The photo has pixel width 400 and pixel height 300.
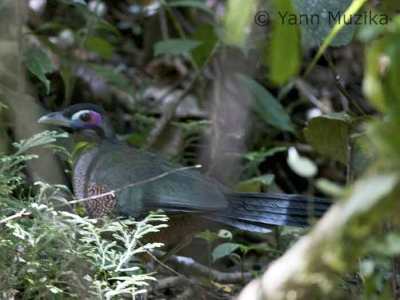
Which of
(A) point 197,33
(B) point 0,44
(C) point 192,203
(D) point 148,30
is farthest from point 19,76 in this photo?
(D) point 148,30

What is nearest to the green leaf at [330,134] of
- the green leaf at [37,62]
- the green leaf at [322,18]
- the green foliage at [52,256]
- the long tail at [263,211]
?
the green leaf at [322,18]

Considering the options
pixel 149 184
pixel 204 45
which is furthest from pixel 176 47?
pixel 149 184

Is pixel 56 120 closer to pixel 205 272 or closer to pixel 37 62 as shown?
pixel 37 62

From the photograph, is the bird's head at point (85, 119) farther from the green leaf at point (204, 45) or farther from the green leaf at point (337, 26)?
the green leaf at point (337, 26)

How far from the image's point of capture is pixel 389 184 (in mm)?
1540

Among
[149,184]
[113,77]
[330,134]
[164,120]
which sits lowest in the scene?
[149,184]

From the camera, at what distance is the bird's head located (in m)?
4.48

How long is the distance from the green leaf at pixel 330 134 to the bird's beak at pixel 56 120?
1424mm

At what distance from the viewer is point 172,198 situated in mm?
3918

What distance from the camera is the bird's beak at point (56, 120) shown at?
427 cm

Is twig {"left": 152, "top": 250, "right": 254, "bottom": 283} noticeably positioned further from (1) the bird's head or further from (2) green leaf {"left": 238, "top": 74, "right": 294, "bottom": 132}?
(2) green leaf {"left": 238, "top": 74, "right": 294, "bottom": 132}

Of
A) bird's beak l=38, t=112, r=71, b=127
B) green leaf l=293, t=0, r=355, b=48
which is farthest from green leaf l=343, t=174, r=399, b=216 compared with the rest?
bird's beak l=38, t=112, r=71, b=127

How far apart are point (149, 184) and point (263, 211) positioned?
1.69 ft

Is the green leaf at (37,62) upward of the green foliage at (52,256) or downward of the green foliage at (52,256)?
upward
